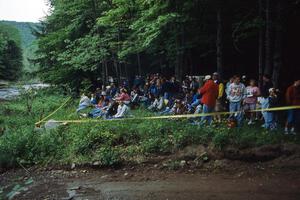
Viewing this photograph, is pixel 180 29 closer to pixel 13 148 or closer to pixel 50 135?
pixel 50 135

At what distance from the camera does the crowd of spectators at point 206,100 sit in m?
13.4

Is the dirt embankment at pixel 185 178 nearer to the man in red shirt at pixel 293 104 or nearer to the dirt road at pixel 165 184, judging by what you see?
Answer: the dirt road at pixel 165 184

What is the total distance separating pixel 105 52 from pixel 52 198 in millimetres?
15214

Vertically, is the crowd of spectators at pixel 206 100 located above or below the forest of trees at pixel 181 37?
below

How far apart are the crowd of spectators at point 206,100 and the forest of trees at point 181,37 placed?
1.53 meters

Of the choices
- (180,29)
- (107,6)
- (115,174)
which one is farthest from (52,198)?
(107,6)

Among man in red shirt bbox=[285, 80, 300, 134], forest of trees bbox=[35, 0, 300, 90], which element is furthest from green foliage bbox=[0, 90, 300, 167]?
forest of trees bbox=[35, 0, 300, 90]

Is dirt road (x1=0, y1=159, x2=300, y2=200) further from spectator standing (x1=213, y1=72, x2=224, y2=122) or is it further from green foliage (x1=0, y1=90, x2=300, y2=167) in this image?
spectator standing (x1=213, y1=72, x2=224, y2=122)

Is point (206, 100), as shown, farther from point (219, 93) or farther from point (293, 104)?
point (293, 104)

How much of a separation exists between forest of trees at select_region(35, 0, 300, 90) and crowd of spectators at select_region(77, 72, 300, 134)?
153 cm

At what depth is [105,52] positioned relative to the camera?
24.6 meters

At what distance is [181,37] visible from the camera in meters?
21.5

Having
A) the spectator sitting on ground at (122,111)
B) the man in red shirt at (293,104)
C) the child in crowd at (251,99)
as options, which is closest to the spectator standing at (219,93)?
the child in crowd at (251,99)

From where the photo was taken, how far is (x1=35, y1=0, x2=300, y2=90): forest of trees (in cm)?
1712
